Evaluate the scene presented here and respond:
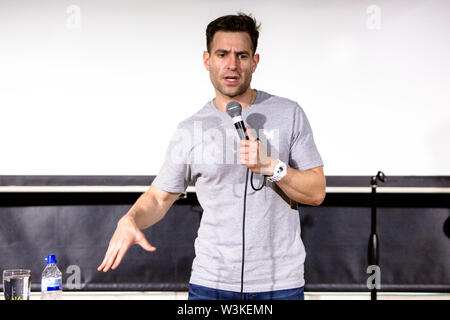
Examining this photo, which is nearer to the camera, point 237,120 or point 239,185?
point 237,120

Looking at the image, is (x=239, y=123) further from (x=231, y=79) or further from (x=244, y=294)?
(x=244, y=294)

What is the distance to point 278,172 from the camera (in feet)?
4.71

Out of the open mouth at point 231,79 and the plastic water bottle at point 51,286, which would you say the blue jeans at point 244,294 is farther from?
the open mouth at point 231,79

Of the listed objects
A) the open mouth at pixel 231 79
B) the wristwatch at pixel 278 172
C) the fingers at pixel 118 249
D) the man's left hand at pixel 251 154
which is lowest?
the fingers at pixel 118 249

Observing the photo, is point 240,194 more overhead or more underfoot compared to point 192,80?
more underfoot

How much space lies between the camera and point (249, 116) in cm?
170

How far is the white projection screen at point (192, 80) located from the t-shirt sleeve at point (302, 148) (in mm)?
1551

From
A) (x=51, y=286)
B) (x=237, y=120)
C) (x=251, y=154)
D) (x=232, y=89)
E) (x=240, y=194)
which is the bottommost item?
Result: (x=51, y=286)

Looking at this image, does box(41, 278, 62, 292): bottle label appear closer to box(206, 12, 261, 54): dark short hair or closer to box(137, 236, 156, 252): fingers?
box(137, 236, 156, 252): fingers

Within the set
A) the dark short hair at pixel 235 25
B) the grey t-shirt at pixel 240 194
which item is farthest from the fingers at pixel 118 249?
the dark short hair at pixel 235 25

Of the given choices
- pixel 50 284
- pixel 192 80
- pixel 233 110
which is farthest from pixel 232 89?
pixel 192 80

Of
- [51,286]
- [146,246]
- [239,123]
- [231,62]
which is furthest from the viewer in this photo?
[51,286]

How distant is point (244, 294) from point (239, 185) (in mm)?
356

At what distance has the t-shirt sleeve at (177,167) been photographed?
172 centimetres
